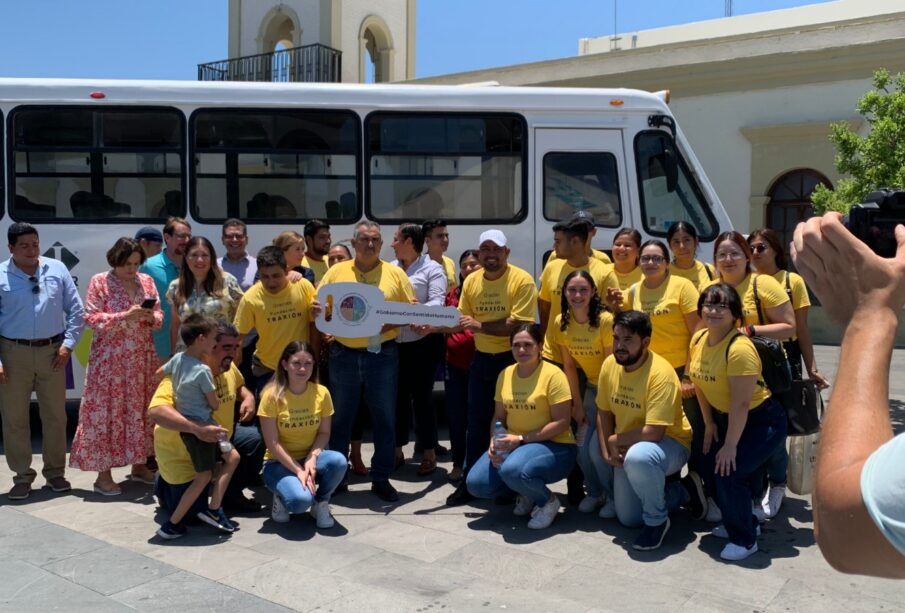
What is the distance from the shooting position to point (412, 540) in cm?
526

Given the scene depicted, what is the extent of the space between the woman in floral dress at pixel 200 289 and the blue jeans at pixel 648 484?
292 centimetres

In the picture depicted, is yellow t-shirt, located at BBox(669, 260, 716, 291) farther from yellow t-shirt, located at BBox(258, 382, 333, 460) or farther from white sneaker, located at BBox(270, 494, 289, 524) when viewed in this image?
white sneaker, located at BBox(270, 494, 289, 524)

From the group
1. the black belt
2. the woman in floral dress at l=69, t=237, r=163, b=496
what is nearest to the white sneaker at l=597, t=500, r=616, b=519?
the woman in floral dress at l=69, t=237, r=163, b=496

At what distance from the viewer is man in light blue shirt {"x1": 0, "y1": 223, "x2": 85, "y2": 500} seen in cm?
607

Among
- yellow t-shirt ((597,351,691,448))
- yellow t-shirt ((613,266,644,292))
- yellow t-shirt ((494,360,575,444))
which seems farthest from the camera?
yellow t-shirt ((613,266,644,292))

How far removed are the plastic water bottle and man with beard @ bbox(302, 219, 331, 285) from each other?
2291 mm

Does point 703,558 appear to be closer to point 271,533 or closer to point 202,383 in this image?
point 271,533

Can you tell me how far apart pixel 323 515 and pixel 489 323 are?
172 centimetres

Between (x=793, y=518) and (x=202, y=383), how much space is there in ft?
12.6

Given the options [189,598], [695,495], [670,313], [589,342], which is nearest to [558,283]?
[589,342]

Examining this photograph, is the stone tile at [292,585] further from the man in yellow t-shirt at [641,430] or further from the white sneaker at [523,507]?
the man in yellow t-shirt at [641,430]

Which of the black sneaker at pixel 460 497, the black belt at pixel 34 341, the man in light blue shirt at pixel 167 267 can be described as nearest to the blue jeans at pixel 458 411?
the black sneaker at pixel 460 497

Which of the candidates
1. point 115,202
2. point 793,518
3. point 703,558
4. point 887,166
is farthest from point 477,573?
point 887,166

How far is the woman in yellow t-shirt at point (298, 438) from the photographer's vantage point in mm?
5461
